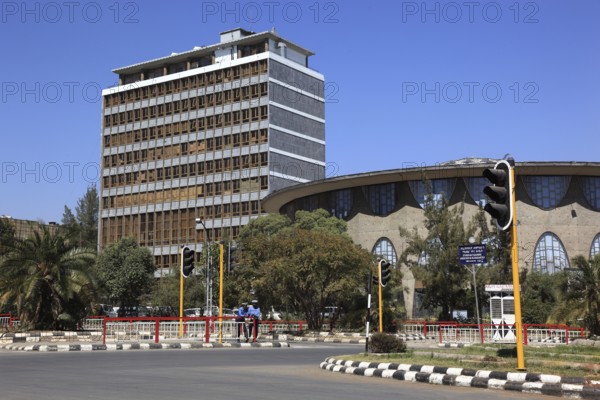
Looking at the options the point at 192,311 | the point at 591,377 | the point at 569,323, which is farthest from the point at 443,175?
the point at 591,377

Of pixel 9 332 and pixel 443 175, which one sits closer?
pixel 9 332

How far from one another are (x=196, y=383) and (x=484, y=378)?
463cm

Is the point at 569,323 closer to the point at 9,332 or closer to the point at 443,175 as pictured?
the point at 9,332

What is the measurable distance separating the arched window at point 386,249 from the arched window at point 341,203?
4448 mm

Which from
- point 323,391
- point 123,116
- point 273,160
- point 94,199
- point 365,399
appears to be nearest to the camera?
point 365,399

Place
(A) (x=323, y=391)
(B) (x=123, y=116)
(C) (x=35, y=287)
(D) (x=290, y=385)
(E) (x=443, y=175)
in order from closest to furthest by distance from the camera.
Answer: (A) (x=323, y=391) → (D) (x=290, y=385) → (C) (x=35, y=287) → (E) (x=443, y=175) → (B) (x=123, y=116)

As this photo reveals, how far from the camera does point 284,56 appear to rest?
331 feet

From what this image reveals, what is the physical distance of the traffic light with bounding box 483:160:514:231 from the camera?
1301 cm

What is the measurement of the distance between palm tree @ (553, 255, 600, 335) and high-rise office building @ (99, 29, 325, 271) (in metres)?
64.7

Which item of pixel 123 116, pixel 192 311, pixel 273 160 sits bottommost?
pixel 192 311

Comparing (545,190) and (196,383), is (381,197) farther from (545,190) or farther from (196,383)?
(196,383)

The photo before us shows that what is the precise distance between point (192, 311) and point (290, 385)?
55.4 m

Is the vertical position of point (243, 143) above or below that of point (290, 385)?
above

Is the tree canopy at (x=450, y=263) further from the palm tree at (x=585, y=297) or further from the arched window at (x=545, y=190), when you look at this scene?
the arched window at (x=545, y=190)
